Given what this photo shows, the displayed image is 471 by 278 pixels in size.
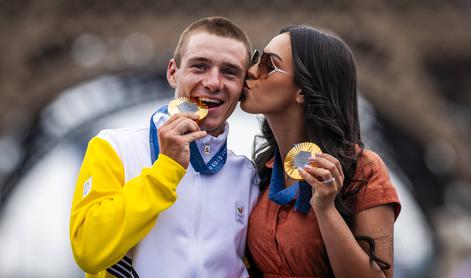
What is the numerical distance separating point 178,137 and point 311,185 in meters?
0.49

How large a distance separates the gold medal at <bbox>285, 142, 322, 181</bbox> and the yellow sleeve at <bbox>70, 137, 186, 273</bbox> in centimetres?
38

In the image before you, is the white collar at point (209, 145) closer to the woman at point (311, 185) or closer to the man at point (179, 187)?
the man at point (179, 187)

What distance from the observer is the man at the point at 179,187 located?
3328mm

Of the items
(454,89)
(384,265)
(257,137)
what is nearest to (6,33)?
(454,89)

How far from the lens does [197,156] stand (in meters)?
3.69

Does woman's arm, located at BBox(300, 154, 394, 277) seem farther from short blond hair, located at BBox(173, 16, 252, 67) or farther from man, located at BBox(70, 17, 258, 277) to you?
short blond hair, located at BBox(173, 16, 252, 67)

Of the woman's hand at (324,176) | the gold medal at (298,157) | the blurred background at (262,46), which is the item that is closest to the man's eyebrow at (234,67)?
the gold medal at (298,157)

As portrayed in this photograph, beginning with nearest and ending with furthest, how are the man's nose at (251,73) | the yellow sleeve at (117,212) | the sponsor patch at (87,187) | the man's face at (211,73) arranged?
the yellow sleeve at (117,212), the sponsor patch at (87,187), the man's face at (211,73), the man's nose at (251,73)

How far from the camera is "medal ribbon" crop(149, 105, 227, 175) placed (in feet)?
11.8

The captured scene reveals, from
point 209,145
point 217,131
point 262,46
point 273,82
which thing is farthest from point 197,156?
point 262,46

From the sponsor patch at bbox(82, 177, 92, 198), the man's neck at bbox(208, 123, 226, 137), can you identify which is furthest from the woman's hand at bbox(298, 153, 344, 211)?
the sponsor patch at bbox(82, 177, 92, 198)

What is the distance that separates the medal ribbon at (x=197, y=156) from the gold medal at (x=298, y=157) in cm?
38

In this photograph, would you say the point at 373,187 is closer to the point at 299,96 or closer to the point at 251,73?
the point at 299,96

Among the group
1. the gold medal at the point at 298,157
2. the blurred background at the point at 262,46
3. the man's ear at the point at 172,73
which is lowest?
the blurred background at the point at 262,46
